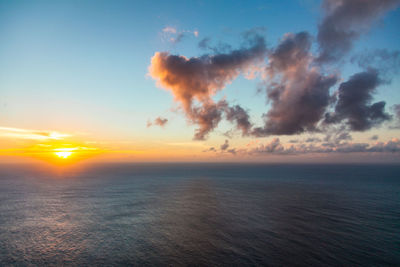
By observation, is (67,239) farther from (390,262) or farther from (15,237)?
(390,262)

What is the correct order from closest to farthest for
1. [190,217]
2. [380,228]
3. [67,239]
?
[67,239]
[380,228]
[190,217]

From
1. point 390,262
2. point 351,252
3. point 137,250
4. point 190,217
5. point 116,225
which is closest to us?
point 390,262

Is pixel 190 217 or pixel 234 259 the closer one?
pixel 234 259

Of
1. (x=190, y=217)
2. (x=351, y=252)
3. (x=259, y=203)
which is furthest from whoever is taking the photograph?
(x=259, y=203)

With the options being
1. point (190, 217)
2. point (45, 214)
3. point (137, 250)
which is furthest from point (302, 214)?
point (45, 214)

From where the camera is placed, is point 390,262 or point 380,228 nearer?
point 390,262

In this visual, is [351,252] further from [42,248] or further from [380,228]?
[42,248]

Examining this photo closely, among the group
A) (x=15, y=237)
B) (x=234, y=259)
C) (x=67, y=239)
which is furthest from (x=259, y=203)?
(x=15, y=237)

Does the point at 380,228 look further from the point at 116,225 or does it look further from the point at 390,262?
the point at 116,225

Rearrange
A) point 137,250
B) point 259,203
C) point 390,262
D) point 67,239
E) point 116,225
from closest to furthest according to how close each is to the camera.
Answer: point 390,262, point 137,250, point 67,239, point 116,225, point 259,203
